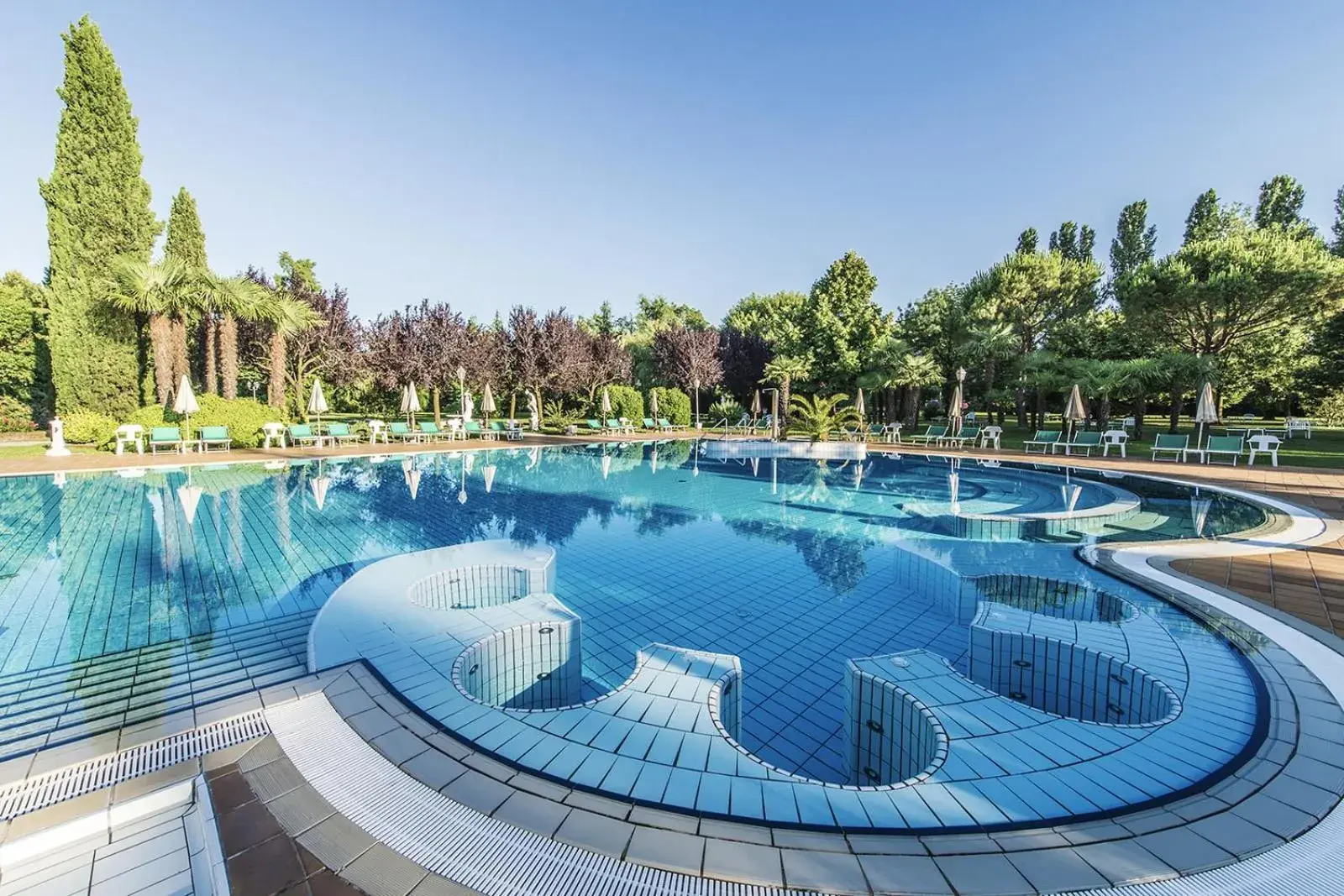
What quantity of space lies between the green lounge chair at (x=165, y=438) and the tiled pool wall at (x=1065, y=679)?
63.2 feet

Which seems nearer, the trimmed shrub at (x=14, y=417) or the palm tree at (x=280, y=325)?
the palm tree at (x=280, y=325)

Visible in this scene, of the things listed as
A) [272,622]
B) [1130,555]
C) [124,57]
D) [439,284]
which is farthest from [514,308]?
[1130,555]

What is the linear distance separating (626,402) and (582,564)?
804 inches

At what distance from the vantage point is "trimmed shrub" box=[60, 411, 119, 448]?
16.0m

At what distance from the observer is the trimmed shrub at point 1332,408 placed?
78.9ft

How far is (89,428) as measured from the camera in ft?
54.0

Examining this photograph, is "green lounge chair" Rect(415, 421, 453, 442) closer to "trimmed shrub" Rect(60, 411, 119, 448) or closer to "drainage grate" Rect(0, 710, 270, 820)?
"trimmed shrub" Rect(60, 411, 119, 448)

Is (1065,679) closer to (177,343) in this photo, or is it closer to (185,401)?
(185,401)

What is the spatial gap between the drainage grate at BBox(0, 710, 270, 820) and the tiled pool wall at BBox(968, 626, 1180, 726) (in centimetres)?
430

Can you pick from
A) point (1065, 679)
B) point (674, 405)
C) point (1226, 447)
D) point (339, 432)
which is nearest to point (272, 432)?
point (339, 432)

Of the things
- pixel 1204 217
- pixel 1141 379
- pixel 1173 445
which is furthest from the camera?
pixel 1204 217

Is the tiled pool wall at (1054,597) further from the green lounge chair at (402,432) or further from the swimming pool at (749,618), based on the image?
the green lounge chair at (402,432)

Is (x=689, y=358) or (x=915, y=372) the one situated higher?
(x=689, y=358)

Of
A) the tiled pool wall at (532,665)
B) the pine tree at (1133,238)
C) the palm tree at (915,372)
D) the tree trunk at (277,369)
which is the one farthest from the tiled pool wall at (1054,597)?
the pine tree at (1133,238)
